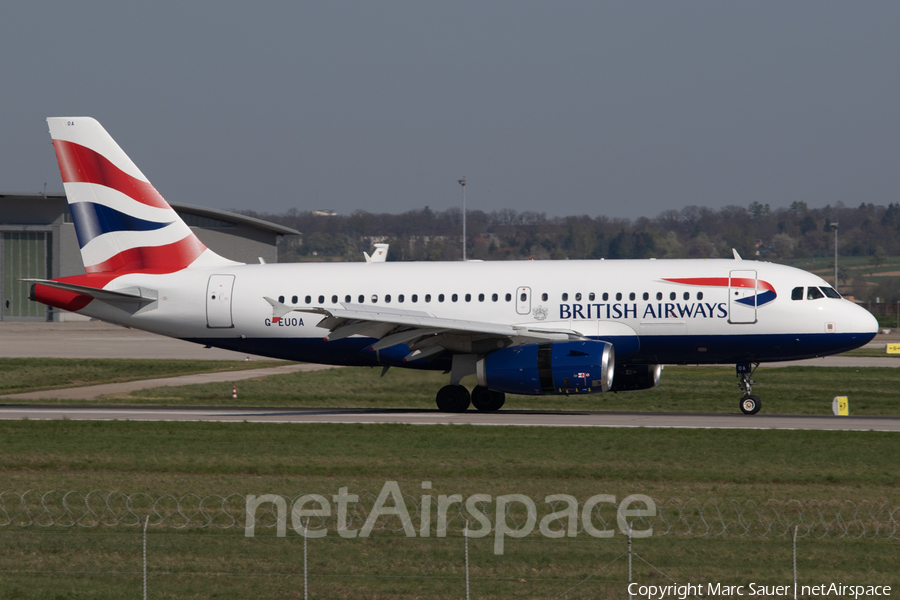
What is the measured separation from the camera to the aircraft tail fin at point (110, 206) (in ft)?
112

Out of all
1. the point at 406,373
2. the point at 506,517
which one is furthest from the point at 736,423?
the point at 506,517

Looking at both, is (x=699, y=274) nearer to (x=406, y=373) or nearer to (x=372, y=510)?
(x=406, y=373)

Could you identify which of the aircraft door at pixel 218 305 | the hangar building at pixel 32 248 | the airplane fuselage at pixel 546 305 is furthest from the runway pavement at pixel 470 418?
the hangar building at pixel 32 248

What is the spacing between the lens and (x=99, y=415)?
1233 inches

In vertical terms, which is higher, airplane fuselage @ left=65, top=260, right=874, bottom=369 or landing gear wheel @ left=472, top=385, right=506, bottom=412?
airplane fuselage @ left=65, top=260, right=874, bottom=369

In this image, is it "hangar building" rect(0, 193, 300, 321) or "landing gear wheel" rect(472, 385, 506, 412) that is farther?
"hangar building" rect(0, 193, 300, 321)

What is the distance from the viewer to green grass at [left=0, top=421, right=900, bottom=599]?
43.6 feet

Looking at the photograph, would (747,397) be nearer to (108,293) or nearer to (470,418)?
(470,418)

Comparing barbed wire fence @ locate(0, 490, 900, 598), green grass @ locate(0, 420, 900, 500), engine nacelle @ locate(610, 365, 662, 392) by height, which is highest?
engine nacelle @ locate(610, 365, 662, 392)

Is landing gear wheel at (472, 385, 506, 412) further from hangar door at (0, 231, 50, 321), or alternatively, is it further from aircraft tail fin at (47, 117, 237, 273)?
hangar door at (0, 231, 50, 321)

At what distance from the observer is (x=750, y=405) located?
31.5 meters

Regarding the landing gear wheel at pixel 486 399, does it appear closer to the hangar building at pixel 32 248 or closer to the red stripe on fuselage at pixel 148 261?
the red stripe on fuselage at pixel 148 261

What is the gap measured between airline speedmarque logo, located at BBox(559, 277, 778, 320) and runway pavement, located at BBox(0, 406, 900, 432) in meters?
3.00

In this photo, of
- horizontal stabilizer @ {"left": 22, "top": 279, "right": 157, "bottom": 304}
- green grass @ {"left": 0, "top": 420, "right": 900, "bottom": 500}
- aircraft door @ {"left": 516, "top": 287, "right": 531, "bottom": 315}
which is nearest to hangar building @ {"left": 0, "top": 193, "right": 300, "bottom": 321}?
horizontal stabilizer @ {"left": 22, "top": 279, "right": 157, "bottom": 304}
